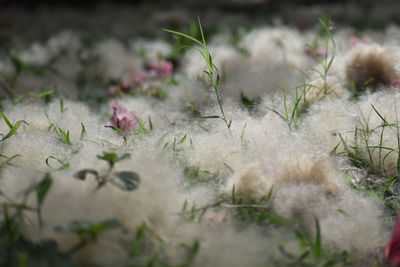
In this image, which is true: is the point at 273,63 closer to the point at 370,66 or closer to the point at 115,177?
the point at 370,66

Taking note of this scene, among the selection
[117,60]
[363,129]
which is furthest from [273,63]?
[117,60]

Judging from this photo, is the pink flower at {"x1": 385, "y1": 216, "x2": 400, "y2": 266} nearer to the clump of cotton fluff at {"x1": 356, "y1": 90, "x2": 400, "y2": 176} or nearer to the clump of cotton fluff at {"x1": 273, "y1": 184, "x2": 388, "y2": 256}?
the clump of cotton fluff at {"x1": 273, "y1": 184, "x2": 388, "y2": 256}

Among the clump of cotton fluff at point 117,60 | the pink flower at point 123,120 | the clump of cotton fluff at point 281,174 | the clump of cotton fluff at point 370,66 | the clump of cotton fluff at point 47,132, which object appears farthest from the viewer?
the clump of cotton fluff at point 117,60

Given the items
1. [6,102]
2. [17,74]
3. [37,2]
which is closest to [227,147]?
[6,102]

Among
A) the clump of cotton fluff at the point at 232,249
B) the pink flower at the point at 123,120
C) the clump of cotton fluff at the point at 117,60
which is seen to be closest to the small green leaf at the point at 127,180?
the clump of cotton fluff at the point at 232,249

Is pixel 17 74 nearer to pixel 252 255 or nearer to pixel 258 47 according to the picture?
pixel 258 47

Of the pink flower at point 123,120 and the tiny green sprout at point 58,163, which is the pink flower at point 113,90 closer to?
the pink flower at point 123,120

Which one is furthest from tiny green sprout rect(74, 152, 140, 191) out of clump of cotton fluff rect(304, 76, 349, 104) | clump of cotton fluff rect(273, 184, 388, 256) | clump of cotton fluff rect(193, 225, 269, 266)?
clump of cotton fluff rect(304, 76, 349, 104)
